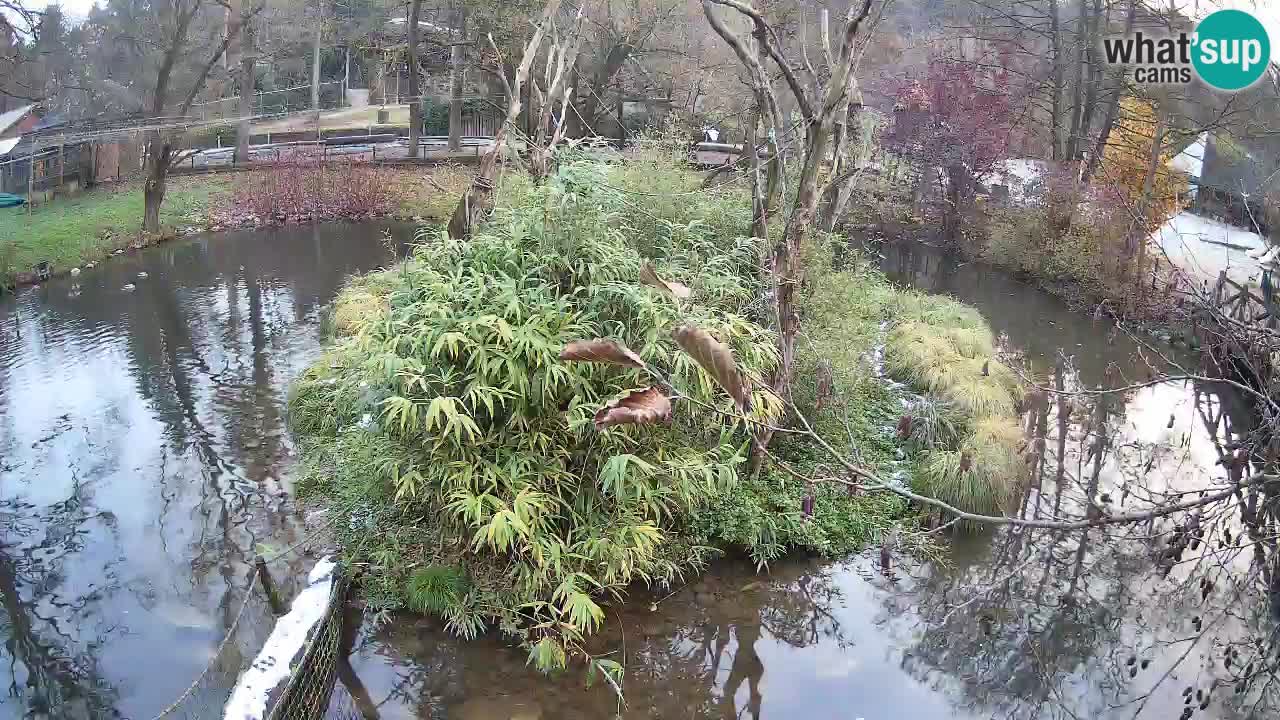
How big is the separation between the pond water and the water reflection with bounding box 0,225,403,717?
2 centimetres

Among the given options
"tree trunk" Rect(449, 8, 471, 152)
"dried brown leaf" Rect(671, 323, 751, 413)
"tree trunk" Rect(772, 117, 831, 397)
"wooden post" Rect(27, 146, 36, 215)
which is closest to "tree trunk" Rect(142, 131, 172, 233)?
"wooden post" Rect(27, 146, 36, 215)

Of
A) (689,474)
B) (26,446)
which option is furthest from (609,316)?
(26,446)

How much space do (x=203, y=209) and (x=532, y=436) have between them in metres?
12.6

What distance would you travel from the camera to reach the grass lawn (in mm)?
12148

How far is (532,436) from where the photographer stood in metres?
5.00

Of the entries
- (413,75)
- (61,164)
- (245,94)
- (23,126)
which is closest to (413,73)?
(413,75)

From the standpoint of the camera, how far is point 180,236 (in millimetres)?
14289

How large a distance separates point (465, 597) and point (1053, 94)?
42.8ft

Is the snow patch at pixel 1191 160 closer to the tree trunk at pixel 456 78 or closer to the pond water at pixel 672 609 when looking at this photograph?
the pond water at pixel 672 609

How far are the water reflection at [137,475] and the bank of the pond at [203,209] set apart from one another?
0.76 meters

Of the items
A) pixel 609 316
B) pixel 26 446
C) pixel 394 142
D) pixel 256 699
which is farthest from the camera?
pixel 394 142

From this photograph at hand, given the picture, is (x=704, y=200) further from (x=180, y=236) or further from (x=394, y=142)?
(x=394, y=142)

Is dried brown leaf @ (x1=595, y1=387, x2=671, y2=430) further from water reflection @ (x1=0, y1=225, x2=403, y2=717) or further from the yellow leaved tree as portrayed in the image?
the yellow leaved tree

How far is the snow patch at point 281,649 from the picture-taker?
4.05m
